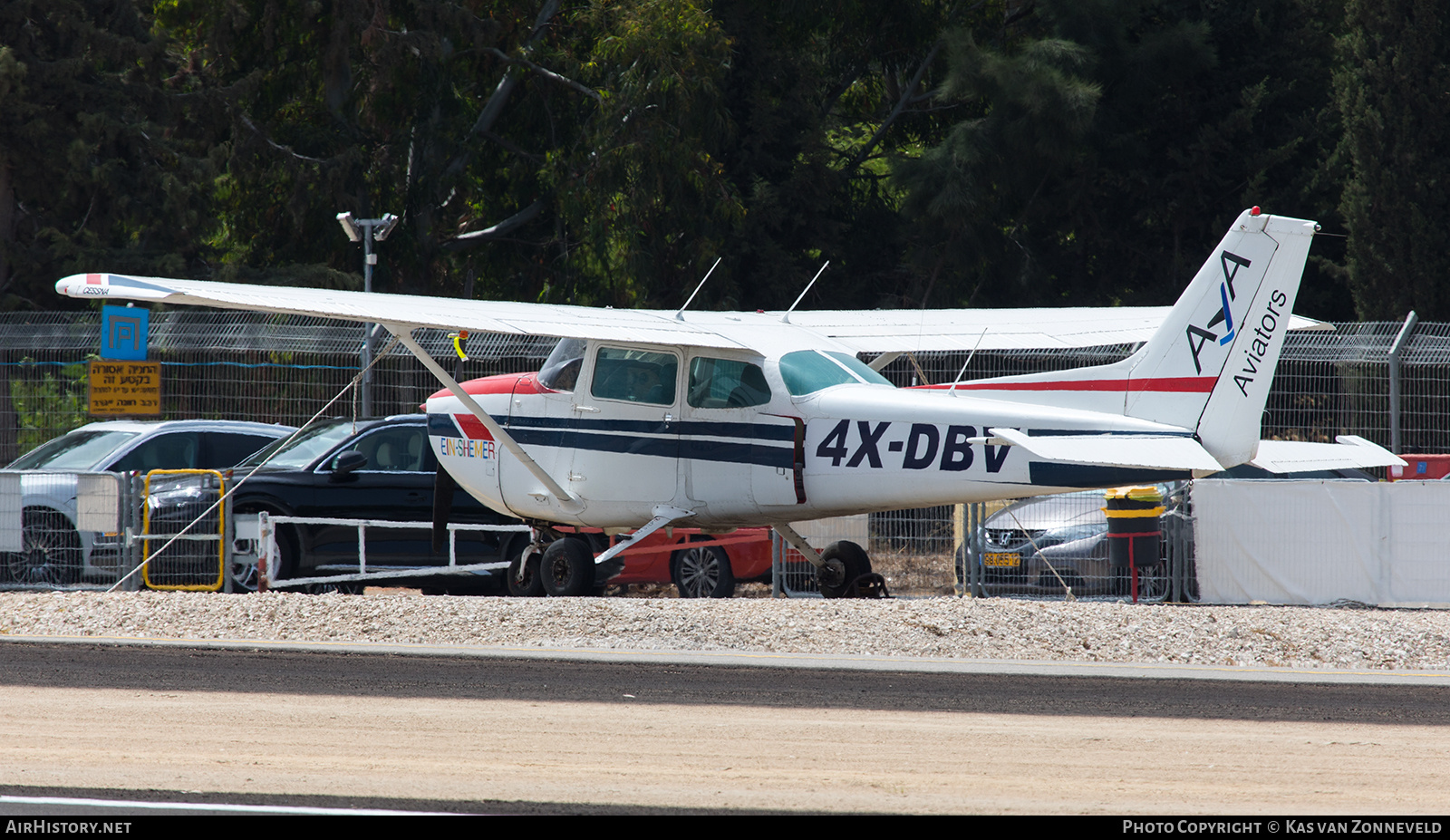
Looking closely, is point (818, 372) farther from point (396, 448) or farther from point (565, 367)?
point (396, 448)

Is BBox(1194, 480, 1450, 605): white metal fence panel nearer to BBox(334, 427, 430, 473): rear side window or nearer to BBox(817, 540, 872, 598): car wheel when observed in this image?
BBox(817, 540, 872, 598): car wheel

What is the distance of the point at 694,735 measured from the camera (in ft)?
25.3

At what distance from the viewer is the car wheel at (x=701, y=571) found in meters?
15.2

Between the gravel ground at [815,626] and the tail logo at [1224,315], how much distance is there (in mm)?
2093

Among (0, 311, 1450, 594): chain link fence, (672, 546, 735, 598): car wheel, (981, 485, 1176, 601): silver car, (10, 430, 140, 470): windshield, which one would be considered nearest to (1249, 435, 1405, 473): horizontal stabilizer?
(981, 485, 1176, 601): silver car

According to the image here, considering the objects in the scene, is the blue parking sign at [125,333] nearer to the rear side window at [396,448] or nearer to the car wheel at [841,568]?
the rear side window at [396,448]

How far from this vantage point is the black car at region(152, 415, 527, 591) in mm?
14766

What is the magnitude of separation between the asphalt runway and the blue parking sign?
9492 mm

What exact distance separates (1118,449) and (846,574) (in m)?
3.04

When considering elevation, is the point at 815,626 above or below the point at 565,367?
below

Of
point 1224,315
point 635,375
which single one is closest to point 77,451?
point 635,375

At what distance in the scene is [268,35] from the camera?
29438 mm

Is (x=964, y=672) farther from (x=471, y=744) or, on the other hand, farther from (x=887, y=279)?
(x=887, y=279)

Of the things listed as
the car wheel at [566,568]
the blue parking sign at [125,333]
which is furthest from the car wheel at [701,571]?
the blue parking sign at [125,333]
